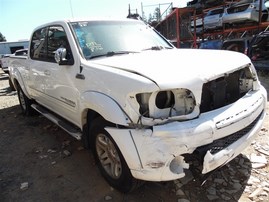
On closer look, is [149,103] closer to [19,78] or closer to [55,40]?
[55,40]

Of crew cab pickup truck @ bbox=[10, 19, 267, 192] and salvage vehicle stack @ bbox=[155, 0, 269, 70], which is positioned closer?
crew cab pickup truck @ bbox=[10, 19, 267, 192]

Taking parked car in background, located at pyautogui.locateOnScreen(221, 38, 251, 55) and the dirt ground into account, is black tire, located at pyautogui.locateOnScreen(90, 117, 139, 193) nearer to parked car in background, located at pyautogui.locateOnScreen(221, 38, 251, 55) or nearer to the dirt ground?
the dirt ground

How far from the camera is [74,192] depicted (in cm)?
325

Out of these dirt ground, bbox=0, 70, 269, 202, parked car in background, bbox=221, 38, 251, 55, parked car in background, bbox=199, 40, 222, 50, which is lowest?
dirt ground, bbox=0, 70, 269, 202

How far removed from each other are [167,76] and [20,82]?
4.59 metres

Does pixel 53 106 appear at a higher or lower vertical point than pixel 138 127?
lower

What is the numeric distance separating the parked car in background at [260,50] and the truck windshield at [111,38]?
17.9 feet

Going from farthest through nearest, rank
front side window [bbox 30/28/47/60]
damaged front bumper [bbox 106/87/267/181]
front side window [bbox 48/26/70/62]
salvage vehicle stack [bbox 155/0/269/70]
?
salvage vehicle stack [bbox 155/0/269/70]
front side window [bbox 30/28/47/60]
front side window [bbox 48/26/70/62]
damaged front bumper [bbox 106/87/267/181]

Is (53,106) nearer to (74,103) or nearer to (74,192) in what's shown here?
(74,103)

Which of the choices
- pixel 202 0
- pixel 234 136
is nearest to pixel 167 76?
pixel 234 136

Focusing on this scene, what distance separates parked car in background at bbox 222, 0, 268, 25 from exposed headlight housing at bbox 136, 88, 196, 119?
956 centimetres

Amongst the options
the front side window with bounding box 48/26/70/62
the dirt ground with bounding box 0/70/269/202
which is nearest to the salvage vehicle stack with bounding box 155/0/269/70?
the dirt ground with bounding box 0/70/269/202

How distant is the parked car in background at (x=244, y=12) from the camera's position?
35.3ft

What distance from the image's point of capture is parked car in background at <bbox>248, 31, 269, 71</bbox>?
857 cm
